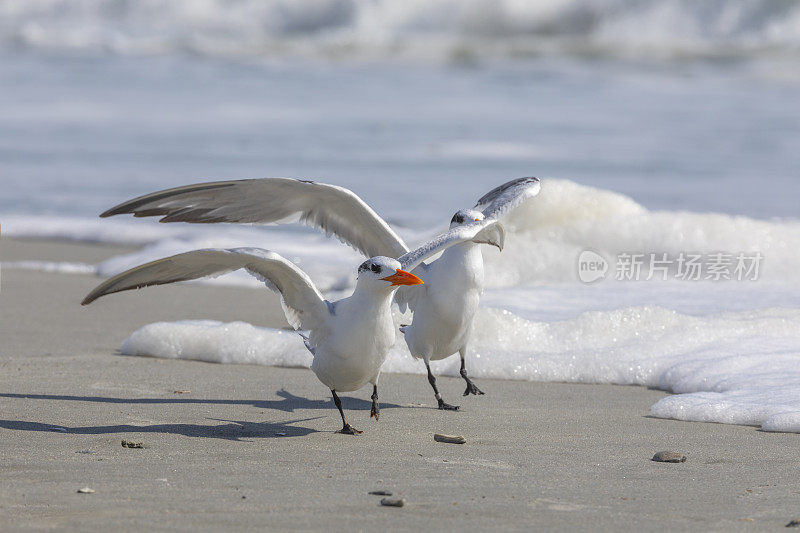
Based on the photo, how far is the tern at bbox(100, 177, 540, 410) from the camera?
588 centimetres

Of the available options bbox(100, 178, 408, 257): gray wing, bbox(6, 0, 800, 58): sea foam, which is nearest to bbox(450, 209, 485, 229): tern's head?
bbox(100, 178, 408, 257): gray wing

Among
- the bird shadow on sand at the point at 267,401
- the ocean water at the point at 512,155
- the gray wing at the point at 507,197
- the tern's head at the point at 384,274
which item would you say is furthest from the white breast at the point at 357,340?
the ocean water at the point at 512,155

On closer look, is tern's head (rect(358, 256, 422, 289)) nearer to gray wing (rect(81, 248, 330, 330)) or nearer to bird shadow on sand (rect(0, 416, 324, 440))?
gray wing (rect(81, 248, 330, 330))

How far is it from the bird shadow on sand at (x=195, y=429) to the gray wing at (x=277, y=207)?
0.98 m

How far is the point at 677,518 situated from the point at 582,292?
504 centimetres

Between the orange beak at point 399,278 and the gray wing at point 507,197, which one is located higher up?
the gray wing at point 507,197

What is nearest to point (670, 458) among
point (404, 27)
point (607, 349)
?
point (607, 349)

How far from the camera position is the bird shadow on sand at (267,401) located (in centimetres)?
568

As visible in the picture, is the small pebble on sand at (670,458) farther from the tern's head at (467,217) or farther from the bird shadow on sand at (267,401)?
the tern's head at (467,217)

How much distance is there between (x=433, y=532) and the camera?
3656 millimetres

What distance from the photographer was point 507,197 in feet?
21.2

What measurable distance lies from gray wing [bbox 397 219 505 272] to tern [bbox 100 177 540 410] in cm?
2

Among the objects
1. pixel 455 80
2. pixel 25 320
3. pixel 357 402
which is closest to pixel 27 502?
pixel 357 402

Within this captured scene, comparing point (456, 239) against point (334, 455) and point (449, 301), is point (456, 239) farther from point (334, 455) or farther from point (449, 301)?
point (334, 455)
